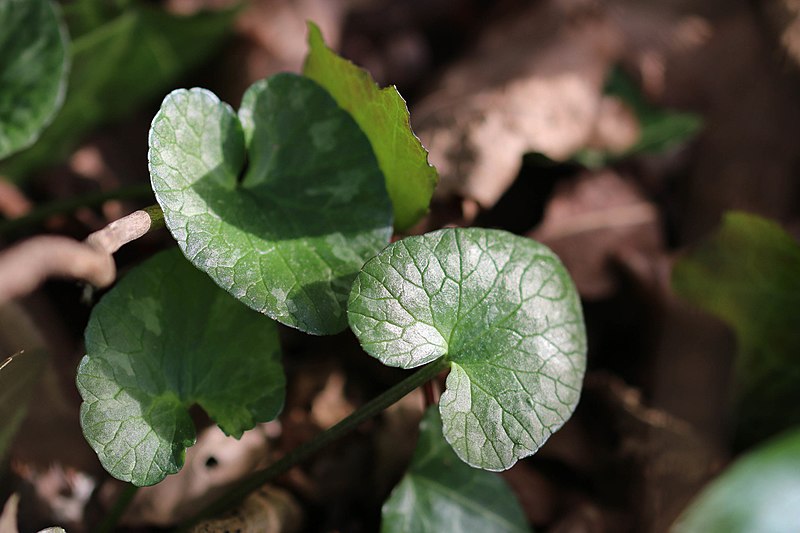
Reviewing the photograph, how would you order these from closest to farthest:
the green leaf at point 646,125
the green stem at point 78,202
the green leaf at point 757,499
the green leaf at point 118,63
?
the green leaf at point 757,499
the green stem at point 78,202
the green leaf at point 118,63
the green leaf at point 646,125

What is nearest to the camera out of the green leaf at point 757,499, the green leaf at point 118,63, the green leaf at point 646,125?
the green leaf at point 757,499

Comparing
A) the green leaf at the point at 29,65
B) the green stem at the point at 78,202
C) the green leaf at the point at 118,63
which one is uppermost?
the green leaf at the point at 29,65

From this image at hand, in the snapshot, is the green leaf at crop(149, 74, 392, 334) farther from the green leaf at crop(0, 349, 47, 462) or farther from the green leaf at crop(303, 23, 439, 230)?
the green leaf at crop(0, 349, 47, 462)

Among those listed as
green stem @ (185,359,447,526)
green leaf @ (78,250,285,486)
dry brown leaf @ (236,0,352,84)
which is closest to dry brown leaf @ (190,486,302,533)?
green stem @ (185,359,447,526)

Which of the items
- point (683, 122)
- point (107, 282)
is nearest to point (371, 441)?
point (107, 282)

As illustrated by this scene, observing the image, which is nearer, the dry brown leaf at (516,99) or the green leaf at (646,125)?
the dry brown leaf at (516,99)

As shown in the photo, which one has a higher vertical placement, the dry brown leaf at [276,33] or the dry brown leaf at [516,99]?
the dry brown leaf at [276,33]

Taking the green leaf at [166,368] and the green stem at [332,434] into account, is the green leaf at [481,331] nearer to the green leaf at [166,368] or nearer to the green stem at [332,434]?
the green stem at [332,434]

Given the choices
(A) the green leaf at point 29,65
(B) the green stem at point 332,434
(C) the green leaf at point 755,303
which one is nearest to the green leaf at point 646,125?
(C) the green leaf at point 755,303
